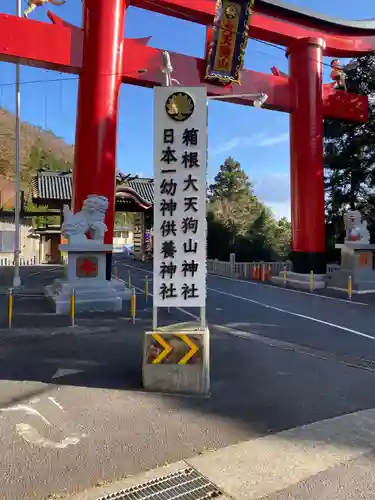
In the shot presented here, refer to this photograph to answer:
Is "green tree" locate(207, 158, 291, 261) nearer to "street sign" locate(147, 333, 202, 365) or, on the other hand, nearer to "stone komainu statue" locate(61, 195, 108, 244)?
"stone komainu statue" locate(61, 195, 108, 244)

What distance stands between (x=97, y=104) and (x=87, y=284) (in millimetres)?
5753

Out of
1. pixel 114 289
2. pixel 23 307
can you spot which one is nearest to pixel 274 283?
pixel 114 289

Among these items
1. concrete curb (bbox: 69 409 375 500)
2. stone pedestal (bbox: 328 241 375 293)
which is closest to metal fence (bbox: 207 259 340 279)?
stone pedestal (bbox: 328 241 375 293)

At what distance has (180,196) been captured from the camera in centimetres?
550

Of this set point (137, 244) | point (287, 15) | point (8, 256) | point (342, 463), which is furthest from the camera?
point (137, 244)

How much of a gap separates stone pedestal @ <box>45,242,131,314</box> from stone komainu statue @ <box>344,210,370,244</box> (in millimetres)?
10374

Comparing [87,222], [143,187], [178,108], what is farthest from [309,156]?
Result: [143,187]

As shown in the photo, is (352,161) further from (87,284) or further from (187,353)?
(187,353)

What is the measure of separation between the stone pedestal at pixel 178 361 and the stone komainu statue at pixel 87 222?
7.15 meters

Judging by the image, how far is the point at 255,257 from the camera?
2516cm

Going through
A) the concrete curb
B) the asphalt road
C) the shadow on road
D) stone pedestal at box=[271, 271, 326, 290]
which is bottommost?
the concrete curb

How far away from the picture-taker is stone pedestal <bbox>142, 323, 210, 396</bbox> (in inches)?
202

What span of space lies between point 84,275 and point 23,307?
75.5 inches

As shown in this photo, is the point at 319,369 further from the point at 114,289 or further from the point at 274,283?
the point at 274,283
